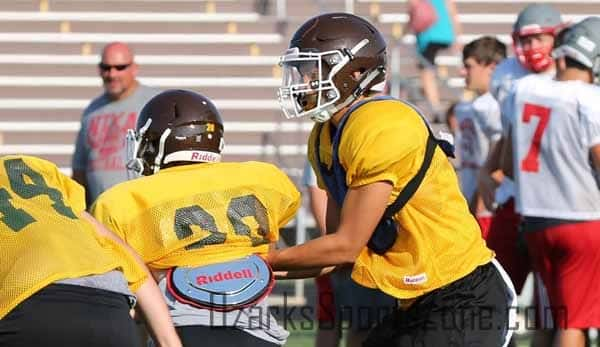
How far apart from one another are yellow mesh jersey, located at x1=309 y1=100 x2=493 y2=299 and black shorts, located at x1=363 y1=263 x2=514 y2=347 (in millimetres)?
44

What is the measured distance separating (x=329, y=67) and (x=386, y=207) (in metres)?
0.45

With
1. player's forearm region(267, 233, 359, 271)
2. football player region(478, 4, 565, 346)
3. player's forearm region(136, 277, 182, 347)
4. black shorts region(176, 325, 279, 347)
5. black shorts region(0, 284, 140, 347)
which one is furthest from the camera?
football player region(478, 4, 565, 346)

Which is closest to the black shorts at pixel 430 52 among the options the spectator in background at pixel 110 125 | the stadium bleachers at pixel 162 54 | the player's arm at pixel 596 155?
the stadium bleachers at pixel 162 54

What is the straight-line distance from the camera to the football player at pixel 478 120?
24.8 feet

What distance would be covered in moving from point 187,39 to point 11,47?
174cm

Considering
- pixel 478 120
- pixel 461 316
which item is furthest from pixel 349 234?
pixel 478 120

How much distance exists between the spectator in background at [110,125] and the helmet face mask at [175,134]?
4018 mm

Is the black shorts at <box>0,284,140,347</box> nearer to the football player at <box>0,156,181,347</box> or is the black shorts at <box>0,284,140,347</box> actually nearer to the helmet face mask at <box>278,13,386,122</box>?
the football player at <box>0,156,181,347</box>

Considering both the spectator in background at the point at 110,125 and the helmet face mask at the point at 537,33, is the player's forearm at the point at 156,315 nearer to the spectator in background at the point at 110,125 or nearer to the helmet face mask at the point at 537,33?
the helmet face mask at the point at 537,33

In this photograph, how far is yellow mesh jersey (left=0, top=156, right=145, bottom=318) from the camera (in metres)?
3.42

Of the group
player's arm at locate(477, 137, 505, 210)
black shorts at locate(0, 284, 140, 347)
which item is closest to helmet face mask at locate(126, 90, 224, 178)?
black shorts at locate(0, 284, 140, 347)

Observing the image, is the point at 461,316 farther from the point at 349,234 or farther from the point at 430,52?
the point at 430,52

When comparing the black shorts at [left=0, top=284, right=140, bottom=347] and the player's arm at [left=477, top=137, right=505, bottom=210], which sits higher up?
the black shorts at [left=0, top=284, right=140, bottom=347]

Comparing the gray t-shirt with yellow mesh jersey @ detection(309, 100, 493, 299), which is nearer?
yellow mesh jersey @ detection(309, 100, 493, 299)
